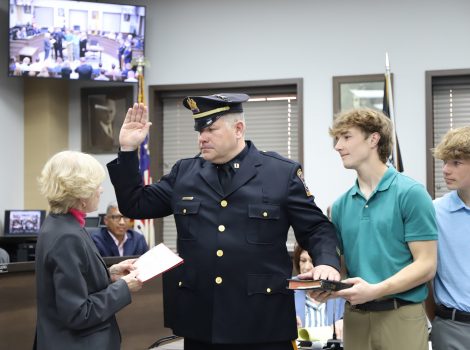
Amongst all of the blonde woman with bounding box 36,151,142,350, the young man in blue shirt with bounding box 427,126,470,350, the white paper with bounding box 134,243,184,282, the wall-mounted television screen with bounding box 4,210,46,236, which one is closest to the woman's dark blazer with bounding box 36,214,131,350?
the blonde woman with bounding box 36,151,142,350

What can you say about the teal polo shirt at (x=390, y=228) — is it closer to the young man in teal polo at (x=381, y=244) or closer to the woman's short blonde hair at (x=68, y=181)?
the young man in teal polo at (x=381, y=244)

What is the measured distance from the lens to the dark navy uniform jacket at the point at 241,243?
2.47 metres

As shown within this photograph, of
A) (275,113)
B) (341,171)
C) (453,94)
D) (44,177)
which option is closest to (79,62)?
(275,113)

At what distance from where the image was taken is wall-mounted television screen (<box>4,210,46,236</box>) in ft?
22.3

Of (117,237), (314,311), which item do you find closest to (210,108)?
(314,311)

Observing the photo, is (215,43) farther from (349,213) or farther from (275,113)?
(349,213)

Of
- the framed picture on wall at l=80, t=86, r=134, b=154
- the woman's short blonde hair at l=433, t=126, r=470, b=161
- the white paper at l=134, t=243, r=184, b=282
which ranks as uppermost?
the framed picture on wall at l=80, t=86, r=134, b=154

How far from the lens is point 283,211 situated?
2.56 metres

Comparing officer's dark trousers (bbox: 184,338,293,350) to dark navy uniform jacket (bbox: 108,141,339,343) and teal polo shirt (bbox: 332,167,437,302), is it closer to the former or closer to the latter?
dark navy uniform jacket (bbox: 108,141,339,343)

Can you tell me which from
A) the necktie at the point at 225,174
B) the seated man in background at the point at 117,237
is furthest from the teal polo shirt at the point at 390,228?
the seated man in background at the point at 117,237

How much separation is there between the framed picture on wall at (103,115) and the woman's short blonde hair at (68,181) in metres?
4.85

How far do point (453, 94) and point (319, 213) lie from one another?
4572 millimetres

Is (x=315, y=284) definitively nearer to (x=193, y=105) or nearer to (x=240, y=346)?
(x=240, y=346)

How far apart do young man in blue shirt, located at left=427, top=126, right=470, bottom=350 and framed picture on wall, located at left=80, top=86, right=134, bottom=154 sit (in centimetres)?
499
